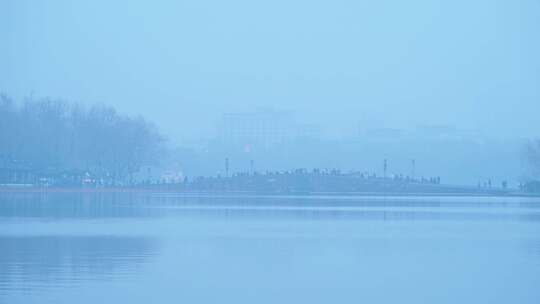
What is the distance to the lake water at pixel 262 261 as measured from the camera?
13.6 m

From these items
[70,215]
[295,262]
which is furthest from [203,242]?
[70,215]

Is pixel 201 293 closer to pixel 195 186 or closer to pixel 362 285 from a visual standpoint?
pixel 362 285

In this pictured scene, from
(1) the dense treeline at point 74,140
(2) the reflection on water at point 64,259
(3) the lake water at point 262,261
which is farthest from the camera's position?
(1) the dense treeline at point 74,140

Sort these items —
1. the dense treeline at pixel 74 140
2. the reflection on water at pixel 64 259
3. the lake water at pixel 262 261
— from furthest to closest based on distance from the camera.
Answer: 1. the dense treeline at pixel 74 140
2. the reflection on water at pixel 64 259
3. the lake water at pixel 262 261

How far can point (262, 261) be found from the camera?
17703mm

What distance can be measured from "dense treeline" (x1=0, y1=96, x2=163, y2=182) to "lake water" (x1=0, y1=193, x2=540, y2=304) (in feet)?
139

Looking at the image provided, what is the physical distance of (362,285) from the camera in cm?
1470

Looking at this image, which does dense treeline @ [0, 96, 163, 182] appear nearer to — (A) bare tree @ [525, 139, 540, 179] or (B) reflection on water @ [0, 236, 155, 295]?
(A) bare tree @ [525, 139, 540, 179]

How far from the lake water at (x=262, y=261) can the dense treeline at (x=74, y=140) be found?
4244 cm

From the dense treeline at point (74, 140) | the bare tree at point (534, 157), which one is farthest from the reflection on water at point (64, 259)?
the bare tree at point (534, 157)

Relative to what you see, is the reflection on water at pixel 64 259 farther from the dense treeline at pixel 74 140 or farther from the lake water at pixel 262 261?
the dense treeline at pixel 74 140

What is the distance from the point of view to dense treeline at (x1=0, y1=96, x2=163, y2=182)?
7012 centimetres

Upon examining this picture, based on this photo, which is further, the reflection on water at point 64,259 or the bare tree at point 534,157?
the bare tree at point 534,157

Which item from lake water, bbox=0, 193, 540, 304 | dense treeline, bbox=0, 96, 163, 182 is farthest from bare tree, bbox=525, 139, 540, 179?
lake water, bbox=0, 193, 540, 304
